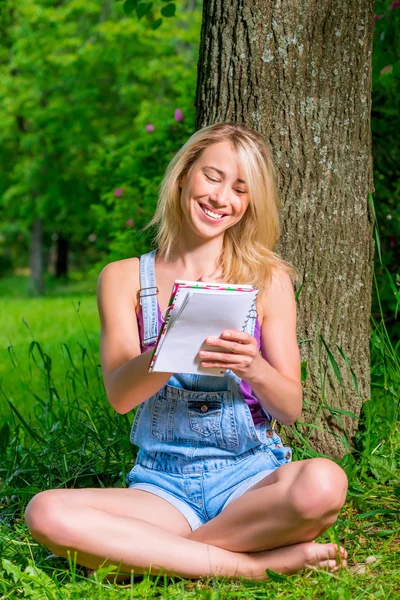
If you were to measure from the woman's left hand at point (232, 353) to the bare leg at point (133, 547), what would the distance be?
0.53 meters

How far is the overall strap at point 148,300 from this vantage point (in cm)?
248

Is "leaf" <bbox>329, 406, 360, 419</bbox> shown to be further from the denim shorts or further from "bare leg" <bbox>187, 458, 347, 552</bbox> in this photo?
"bare leg" <bbox>187, 458, 347, 552</bbox>

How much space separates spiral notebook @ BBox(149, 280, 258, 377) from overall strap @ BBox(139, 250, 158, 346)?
1.22ft

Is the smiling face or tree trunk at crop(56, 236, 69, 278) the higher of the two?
the smiling face

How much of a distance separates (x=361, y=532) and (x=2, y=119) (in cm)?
1487

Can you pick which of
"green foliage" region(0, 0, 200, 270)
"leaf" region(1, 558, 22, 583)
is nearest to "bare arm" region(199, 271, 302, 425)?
"leaf" region(1, 558, 22, 583)

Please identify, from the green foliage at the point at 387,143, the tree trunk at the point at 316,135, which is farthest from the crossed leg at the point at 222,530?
the green foliage at the point at 387,143

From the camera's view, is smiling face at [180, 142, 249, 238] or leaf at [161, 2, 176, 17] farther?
leaf at [161, 2, 176, 17]

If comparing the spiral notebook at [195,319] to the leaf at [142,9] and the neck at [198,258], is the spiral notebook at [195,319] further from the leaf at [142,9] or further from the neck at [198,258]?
the leaf at [142,9]

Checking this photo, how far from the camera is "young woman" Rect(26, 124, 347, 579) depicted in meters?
2.17

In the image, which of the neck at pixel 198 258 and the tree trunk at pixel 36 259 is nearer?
the neck at pixel 198 258

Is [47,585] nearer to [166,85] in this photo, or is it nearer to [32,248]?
[166,85]

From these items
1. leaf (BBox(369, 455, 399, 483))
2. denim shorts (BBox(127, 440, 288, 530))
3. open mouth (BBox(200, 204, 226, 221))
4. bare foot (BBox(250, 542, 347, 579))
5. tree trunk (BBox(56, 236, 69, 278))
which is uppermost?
open mouth (BBox(200, 204, 226, 221))

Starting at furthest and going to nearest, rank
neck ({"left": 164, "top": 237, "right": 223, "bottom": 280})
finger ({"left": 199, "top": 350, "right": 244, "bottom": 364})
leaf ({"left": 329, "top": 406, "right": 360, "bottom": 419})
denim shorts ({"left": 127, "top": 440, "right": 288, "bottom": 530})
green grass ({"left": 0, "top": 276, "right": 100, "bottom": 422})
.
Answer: green grass ({"left": 0, "top": 276, "right": 100, "bottom": 422})
leaf ({"left": 329, "top": 406, "right": 360, "bottom": 419})
neck ({"left": 164, "top": 237, "right": 223, "bottom": 280})
denim shorts ({"left": 127, "top": 440, "right": 288, "bottom": 530})
finger ({"left": 199, "top": 350, "right": 244, "bottom": 364})
